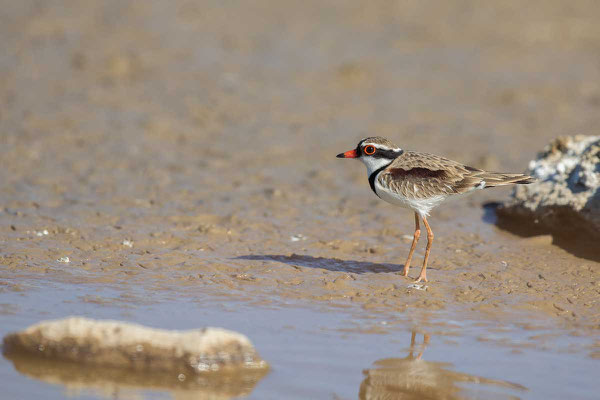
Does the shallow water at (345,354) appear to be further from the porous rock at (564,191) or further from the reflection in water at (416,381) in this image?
the porous rock at (564,191)

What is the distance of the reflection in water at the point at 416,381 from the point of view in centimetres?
550

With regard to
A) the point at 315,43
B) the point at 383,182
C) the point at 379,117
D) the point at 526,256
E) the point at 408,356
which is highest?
the point at 315,43

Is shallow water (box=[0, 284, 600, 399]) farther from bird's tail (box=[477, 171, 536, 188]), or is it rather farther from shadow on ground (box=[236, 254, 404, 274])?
bird's tail (box=[477, 171, 536, 188])

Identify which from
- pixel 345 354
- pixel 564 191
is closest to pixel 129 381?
pixel 345 354

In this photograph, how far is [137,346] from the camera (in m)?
5.61

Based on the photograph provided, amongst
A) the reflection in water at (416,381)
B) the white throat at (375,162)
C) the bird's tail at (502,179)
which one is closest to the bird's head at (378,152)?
the white throat at (375,162)

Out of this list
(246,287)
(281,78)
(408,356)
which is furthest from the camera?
(281,78)

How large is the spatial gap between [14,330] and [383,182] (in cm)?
357

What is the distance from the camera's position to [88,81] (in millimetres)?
14508

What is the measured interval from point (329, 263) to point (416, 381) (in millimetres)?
2840

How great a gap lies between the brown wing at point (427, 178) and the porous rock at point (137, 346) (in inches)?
105

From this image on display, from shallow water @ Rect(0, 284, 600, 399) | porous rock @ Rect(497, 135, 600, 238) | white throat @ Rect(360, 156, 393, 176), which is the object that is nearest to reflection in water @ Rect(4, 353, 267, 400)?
shallow water @ Rect(0, 284, 600, 399)

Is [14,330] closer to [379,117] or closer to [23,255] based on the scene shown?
[23,255]

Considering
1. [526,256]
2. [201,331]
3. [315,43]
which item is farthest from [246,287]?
[315,43]
